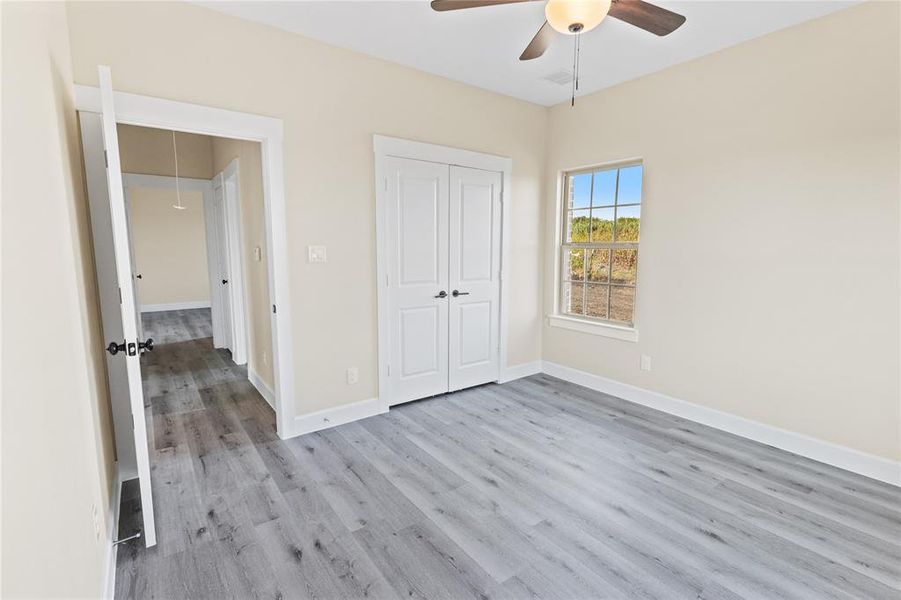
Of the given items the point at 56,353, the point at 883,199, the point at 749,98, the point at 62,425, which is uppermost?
the point at 749,98

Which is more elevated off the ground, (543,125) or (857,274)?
(543,125)

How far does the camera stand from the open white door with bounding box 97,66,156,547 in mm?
1883

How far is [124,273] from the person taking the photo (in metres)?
1.93

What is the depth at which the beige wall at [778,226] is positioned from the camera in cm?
262

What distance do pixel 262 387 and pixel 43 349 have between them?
120 inches

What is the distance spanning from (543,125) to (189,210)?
7.91 meters

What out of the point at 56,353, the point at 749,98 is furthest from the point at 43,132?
the point at 749,98

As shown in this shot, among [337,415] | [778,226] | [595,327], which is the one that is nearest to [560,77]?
[778,226]

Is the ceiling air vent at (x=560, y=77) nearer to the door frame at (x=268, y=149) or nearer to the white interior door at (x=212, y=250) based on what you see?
the door frame at (x=268, y=149)

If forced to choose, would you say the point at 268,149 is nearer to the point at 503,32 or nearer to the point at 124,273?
the point at 124,273

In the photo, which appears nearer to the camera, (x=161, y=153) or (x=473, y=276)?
(x=473, y=276)

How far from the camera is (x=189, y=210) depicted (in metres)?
9.20

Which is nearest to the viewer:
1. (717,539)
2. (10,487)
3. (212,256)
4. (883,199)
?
(10,487)

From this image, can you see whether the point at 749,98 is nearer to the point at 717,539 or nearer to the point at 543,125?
the point at 543,125
